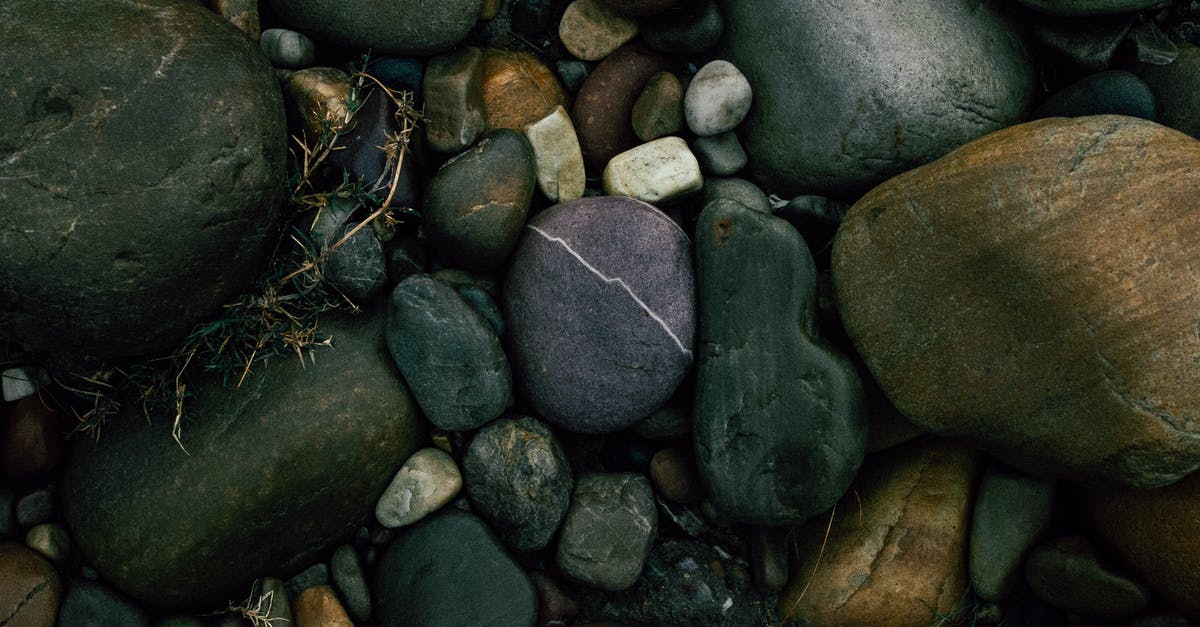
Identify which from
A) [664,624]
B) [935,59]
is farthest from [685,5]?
[664,624]

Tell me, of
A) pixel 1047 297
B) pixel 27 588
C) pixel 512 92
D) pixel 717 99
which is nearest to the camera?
pixel 1047 297

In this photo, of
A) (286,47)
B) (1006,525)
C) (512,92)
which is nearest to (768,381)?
(1006,525)

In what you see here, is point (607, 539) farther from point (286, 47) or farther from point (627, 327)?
point (286, 47)

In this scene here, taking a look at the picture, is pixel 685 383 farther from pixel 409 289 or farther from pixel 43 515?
pixel 43 515

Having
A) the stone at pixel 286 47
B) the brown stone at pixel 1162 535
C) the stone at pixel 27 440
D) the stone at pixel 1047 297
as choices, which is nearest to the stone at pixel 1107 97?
the stone at pixel 1047 297

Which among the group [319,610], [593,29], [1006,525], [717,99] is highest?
[593,29]

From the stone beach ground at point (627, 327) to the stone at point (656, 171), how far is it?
0.05 ft

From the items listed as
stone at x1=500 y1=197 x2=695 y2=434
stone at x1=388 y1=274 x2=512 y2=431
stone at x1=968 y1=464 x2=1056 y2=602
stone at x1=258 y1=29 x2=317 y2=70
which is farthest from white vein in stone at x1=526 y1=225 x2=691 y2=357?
stone at x1=968 y1=464 x2=1056 y2=602

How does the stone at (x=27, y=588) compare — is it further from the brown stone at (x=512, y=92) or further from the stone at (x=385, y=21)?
the brown stone at (x=512, y=92)

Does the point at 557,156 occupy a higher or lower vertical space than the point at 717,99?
lower

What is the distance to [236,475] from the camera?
10.1ft

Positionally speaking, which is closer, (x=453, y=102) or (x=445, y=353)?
(x=445, y=353)

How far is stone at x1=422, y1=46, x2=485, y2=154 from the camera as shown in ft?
10.8

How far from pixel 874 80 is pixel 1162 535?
2.09 m
